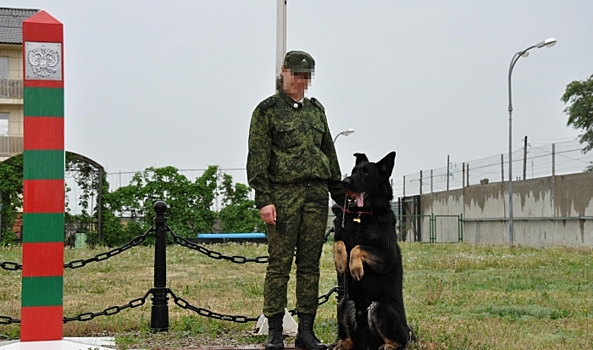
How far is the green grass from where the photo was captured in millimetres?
6656

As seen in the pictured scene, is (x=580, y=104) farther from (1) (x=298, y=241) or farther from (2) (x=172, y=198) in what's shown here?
(1) (x=298, y=241)

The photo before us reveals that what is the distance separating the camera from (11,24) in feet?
123

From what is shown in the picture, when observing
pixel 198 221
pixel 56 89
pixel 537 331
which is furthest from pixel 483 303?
pixel 198 221

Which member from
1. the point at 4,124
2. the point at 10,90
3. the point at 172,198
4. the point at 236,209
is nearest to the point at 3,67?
the point at 10,90

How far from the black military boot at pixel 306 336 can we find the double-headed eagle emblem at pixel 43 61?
2.76m

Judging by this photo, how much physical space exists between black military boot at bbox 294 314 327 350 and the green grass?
51 centimetres

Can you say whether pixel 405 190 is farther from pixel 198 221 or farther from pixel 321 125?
pixel 321 125

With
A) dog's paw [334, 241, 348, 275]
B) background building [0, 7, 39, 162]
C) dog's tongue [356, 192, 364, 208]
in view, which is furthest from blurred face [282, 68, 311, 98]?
background building [0, 7, 39, 162]

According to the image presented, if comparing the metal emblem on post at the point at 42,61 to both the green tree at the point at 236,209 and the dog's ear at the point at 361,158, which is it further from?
the green tree at the point at 236,209

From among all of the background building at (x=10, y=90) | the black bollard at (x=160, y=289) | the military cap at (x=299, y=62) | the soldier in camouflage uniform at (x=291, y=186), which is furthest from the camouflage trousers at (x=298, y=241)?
the background building at (x=10, y=90)

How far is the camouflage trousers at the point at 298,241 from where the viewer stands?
18.5 ft

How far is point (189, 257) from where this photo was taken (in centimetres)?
1762

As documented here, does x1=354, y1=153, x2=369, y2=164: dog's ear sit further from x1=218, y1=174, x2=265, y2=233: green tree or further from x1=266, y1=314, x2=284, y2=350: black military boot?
x1=218, y1=174, x2=265, y2=233: green tree

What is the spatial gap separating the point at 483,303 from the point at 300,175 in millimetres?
4748
